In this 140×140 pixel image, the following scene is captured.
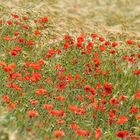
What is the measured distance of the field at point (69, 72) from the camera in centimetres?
649

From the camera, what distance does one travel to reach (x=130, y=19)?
14.4 metres

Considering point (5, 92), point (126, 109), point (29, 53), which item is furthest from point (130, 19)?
point (5, 92)

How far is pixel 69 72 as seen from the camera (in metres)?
9.60

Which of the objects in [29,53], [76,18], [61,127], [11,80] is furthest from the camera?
[76,18]

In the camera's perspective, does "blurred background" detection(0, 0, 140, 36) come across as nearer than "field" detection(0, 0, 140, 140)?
No

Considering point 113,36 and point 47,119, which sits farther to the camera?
point 113,36

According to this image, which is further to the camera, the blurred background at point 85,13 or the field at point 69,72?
the blurred background at point 85,13

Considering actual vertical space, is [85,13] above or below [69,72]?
above

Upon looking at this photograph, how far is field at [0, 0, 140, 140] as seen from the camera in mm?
6485

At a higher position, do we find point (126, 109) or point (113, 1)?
point (113, 1)

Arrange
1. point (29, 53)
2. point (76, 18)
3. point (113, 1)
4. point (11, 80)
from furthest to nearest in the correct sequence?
point (113, 1) < point (76, 18) < point (29, 53) < point (11, 80)

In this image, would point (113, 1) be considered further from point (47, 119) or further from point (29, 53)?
point (47, 119)

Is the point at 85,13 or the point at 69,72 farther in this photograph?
the point at 85,13

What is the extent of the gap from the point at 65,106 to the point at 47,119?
1.03m
